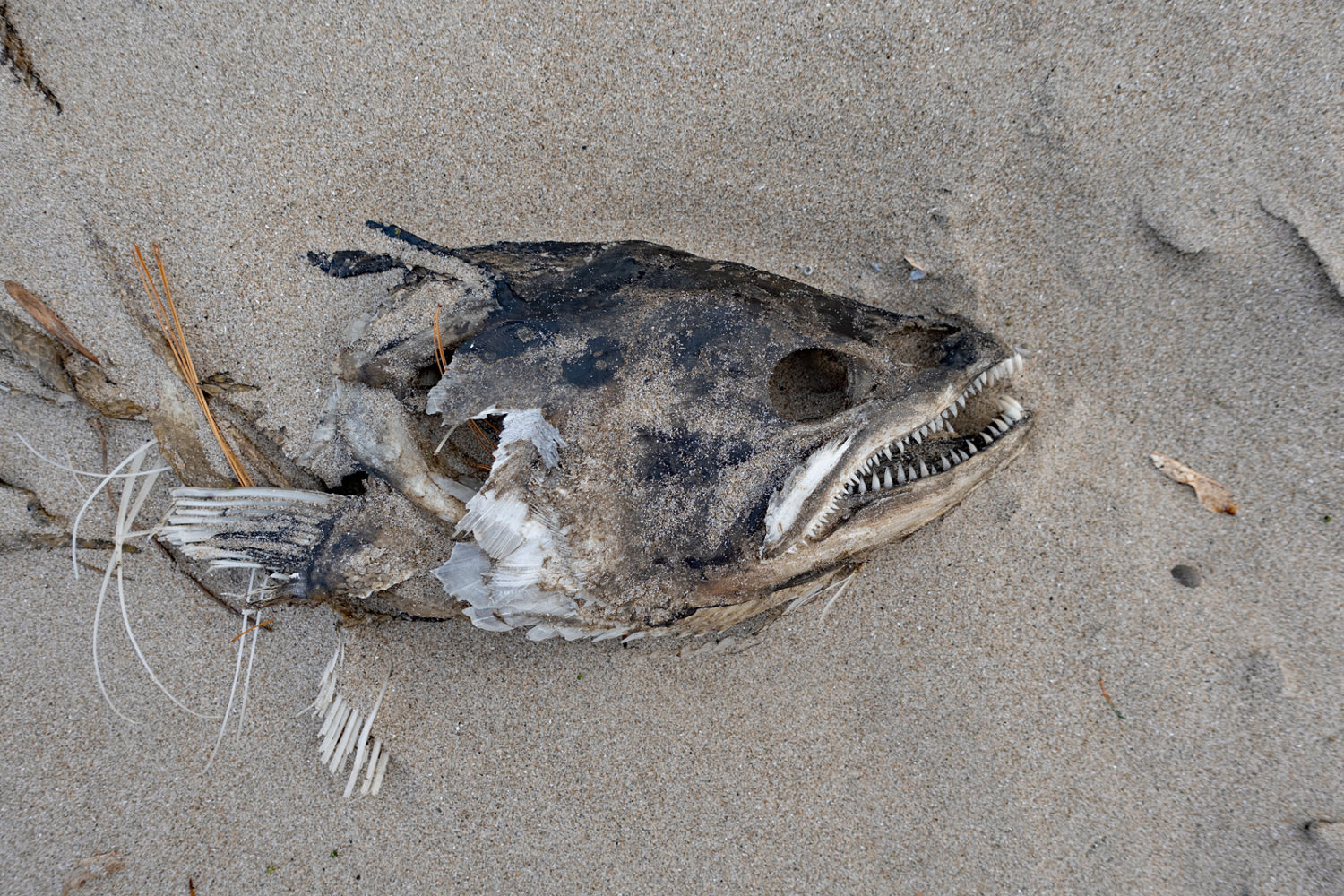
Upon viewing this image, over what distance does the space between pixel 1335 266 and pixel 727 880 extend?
354cm

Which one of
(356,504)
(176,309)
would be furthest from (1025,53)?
(176,309)

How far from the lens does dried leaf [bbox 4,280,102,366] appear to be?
2.69 m

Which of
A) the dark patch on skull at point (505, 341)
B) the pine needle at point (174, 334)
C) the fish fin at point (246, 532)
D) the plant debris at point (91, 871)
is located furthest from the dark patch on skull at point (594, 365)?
the plant debris at point (91, 871)

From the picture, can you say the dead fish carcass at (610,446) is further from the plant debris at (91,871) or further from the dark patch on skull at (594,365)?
the plant debris at (91,871)

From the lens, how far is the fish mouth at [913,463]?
240cm

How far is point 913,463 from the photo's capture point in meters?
2.80

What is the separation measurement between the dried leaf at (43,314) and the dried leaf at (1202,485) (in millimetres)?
4487

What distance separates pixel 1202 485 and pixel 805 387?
172cm

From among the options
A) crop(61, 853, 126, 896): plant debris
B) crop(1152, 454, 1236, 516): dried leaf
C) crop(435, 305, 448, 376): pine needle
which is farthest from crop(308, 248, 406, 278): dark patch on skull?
crop(1152, 454, 1236, 516): dried leaf

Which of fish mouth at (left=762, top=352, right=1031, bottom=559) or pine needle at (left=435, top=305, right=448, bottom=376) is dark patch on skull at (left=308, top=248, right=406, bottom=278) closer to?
pine needle at (left=435, top=305, right=448, bottom=376)

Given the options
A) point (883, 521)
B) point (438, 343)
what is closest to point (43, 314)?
point (438, 343)

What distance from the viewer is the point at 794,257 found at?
2.90 meters

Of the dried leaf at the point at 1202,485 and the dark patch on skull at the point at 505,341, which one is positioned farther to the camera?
the dried leaf at the point at 1202,485

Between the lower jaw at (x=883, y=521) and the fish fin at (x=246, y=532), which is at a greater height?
the lower jaw at (x=883, y=521)
